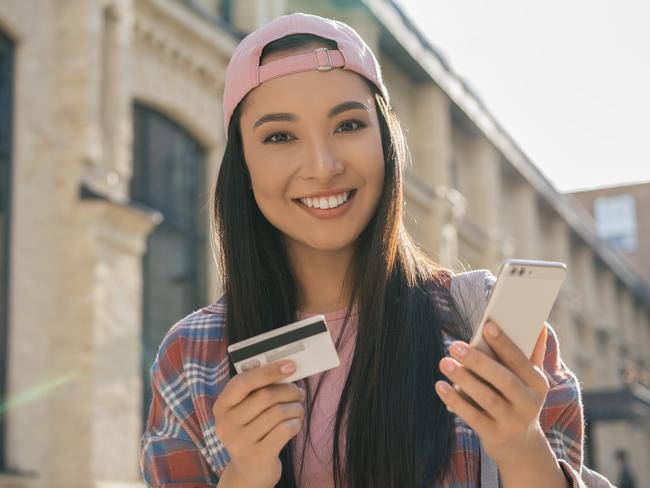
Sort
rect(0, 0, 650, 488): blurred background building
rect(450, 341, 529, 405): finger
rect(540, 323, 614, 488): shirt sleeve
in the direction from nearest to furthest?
rect(450, 341, 529, 405): finger < rect(540, 323, 614, 488): shirt sleeve < rect(0, 0, 650, 488): blurred background building

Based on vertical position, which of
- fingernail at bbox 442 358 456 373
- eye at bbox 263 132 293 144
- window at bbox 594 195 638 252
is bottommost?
fingernail at bbox 442 358 456 373

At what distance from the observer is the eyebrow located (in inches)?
104

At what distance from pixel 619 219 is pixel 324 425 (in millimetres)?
60819

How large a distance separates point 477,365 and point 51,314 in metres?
9.85

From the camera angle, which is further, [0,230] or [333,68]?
[0,230]

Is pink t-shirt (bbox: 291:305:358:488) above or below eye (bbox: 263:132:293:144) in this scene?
below

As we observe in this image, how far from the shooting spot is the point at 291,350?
7.24ft

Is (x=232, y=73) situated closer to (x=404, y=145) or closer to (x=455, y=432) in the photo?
(x=404, y=145)

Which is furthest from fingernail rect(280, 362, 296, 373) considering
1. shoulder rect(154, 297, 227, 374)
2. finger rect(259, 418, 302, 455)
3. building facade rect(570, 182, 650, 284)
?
building facade rect(570, 182, 650, 284)

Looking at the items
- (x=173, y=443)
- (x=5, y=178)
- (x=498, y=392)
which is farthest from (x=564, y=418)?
(x=5, y=178)

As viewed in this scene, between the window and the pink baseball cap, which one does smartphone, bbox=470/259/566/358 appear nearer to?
the pink baseball cap

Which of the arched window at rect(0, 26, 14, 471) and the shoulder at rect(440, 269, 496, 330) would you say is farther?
the arched window at rect(0, 26, 14, 471)

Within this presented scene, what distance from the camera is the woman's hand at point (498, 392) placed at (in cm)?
205

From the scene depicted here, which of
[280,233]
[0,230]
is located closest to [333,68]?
[280,233]
